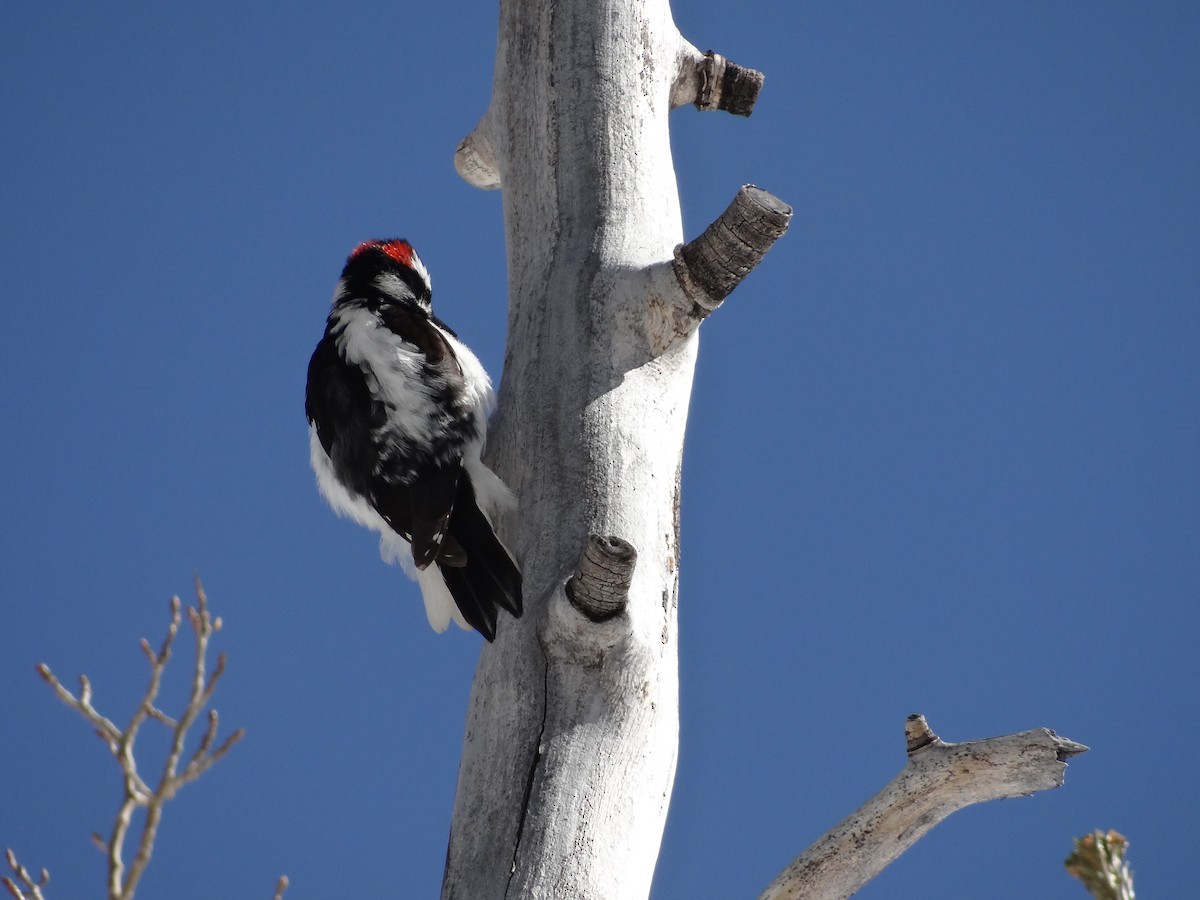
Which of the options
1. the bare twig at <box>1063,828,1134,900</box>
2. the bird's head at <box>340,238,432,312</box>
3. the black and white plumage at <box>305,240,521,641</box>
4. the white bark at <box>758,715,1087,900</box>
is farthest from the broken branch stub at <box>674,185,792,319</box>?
the bird's head at <box>340,238,432,312</box>

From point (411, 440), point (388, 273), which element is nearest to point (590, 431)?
point (411, 440)

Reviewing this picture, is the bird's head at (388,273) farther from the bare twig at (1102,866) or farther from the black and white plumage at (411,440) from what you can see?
the bare twig at (1102,866)

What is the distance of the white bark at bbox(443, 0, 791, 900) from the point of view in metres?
1.56

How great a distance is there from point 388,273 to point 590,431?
1126 mm

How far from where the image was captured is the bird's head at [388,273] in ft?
9.16

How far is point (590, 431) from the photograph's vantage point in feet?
6.04

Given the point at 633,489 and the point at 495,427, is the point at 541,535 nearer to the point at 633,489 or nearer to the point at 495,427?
the point at 633,489

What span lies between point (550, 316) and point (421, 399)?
1.52 feet

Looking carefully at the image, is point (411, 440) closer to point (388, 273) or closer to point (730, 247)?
point (388, 273)

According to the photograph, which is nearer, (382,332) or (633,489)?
(633,489)

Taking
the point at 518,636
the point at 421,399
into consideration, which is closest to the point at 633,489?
the point at 518,636

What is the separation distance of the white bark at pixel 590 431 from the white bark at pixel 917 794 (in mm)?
241

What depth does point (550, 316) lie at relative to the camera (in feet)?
6.48

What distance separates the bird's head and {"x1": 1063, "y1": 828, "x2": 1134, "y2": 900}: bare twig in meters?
1.94
